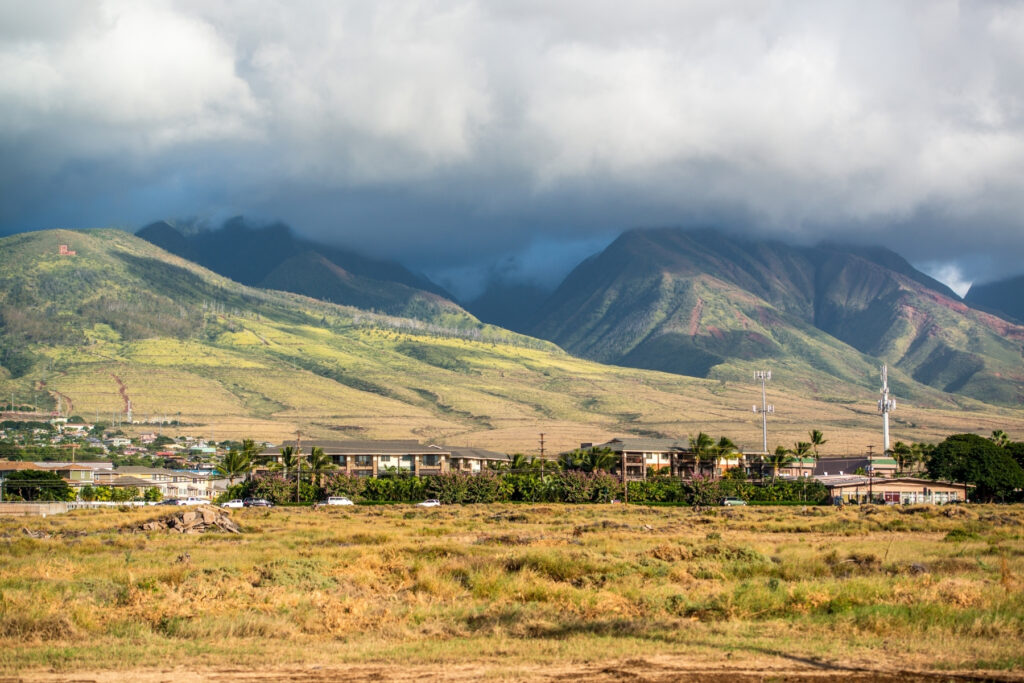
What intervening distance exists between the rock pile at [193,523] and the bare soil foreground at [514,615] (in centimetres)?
1385

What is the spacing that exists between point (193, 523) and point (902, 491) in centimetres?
7802

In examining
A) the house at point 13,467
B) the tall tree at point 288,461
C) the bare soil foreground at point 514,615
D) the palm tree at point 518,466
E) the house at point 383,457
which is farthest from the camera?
the house at point 383,457

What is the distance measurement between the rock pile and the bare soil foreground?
13.9 metres

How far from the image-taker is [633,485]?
101 meters

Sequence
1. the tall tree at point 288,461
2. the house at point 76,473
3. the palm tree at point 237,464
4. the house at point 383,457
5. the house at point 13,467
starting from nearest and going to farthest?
the tall tree at point 288,461 → the palm tree at point 237,464 → the house at point 13,467 → the house at point 76,473 → the house at point 383,457

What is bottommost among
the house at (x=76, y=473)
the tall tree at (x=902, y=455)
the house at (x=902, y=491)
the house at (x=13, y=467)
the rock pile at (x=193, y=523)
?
the house at (x=902, y=491)

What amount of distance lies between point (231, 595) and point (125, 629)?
3.28m

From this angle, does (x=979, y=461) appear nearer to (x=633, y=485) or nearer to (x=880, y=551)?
(x=633, y=485)

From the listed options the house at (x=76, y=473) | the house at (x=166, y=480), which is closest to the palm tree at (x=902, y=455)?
the house at (x=166, y=480)

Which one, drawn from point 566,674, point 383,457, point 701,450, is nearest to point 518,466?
point 383,457

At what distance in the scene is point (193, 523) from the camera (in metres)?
50.1

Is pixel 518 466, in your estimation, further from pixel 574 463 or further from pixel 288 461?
pixel 288 461

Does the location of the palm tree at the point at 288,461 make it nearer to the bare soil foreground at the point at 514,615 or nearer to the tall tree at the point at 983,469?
the tall tree at the point at 983,469

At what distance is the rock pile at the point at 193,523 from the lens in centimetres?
4950
